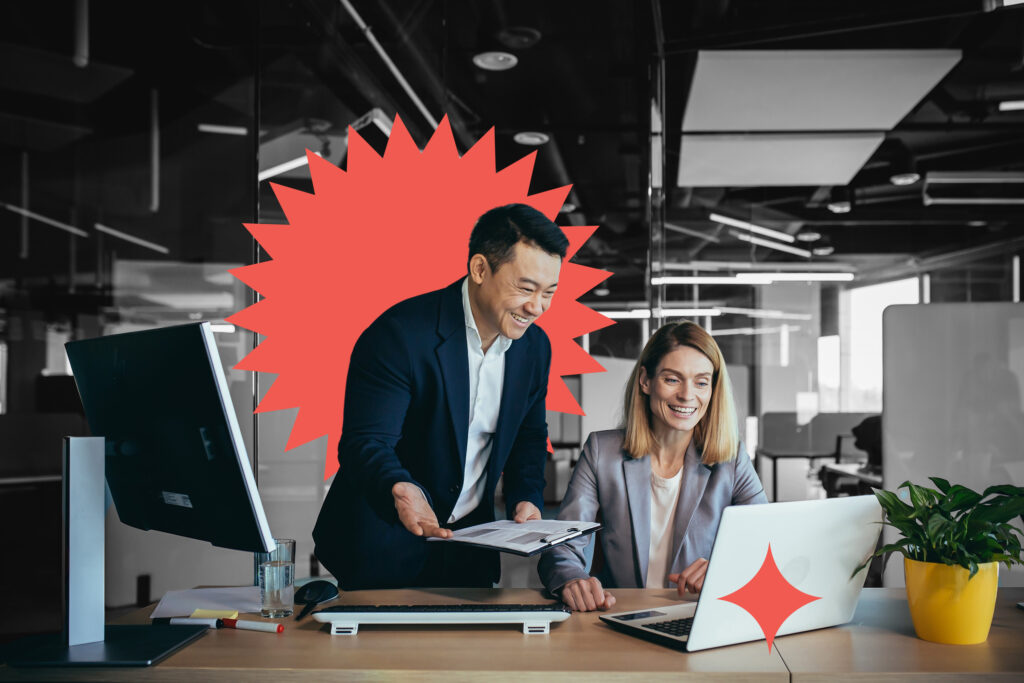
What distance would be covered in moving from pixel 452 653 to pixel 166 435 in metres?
0.65

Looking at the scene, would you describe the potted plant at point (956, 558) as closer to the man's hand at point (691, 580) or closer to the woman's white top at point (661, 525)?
the man's hand at point (691, 580)

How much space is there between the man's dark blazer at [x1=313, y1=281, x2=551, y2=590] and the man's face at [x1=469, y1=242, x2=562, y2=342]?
0.08 metres

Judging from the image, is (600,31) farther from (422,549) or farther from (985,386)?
(422,549)

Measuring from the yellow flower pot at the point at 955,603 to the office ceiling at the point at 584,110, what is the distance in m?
2.30

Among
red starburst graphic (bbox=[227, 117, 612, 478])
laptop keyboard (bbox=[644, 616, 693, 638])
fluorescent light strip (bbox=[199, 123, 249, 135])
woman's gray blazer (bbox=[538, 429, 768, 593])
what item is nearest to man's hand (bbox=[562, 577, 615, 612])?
laptop keyboard (bbox=[644, 616, 693, 638])

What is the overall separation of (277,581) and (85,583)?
363mm

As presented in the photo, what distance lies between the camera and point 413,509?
2.08 metres

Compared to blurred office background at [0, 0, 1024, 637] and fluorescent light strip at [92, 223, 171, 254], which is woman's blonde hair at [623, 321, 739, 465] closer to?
blurred office background at [0, 0, 1024, 637]

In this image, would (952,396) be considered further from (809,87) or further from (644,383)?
(809,87)

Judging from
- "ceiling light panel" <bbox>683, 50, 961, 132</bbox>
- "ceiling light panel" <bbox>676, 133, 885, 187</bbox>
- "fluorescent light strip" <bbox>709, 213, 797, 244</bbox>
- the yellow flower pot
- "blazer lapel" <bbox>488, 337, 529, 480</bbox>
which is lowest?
the yellow flower pot

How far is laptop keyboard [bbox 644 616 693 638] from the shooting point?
1433 millimetres

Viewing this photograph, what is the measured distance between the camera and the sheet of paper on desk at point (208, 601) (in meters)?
1.67

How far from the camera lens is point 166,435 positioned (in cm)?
142

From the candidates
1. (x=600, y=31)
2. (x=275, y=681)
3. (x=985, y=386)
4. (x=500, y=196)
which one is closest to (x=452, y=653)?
(x=275, y=681)
